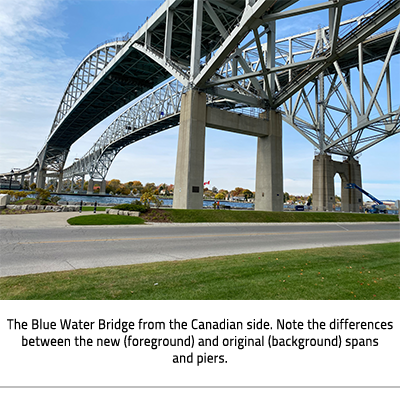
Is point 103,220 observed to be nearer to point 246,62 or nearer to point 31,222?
point 31,222

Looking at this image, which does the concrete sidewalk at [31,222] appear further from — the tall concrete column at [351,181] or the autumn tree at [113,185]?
the autumn tree at [113,185]

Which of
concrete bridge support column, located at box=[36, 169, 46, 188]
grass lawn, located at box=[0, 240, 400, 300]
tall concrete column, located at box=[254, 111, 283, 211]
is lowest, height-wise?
grass lawn, located at box=[0, 240, 400, 300]

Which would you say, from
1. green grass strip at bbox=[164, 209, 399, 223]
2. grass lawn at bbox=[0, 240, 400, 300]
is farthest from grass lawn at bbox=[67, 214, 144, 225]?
grass lawn at bbox=[0, 240, 400, 300]

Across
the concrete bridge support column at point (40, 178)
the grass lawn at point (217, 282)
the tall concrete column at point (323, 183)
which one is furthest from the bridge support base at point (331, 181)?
the concrete bridge support column at point (40, 178)

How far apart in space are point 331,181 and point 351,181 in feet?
22.7

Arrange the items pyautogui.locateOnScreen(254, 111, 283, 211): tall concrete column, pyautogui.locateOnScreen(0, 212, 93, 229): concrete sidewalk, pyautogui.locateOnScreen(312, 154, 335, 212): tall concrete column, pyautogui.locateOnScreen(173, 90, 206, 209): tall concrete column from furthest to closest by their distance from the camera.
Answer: pyautogui.locateOnScreen(312, 154, 335, 212): tall concrete column → pyautogui.locateOnScreen(254, 111, 283, 211): tall concrete column → pyautogui.locateOnScreen(173, 90, 206, 209): tall concrete column → pyautogui.locateOnScreen(0, 212, 93, 229): concrete sidewalk

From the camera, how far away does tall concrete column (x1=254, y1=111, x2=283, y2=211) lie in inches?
1093

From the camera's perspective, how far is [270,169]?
91.4 ft

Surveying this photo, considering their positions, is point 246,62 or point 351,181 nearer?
point 246,62

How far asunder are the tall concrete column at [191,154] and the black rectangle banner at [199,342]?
20989 millimetres

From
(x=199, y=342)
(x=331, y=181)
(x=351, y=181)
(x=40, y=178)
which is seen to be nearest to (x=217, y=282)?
(x=199, y=342)

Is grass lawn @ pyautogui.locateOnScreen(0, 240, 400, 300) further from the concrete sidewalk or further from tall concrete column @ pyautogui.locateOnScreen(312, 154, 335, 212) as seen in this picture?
tall concrete column @ pyautogui.locateOnScreen(312, 154, 335, 212)

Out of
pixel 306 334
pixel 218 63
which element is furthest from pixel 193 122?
pixel 306 334

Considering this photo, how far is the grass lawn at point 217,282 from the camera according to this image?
4.25 m
